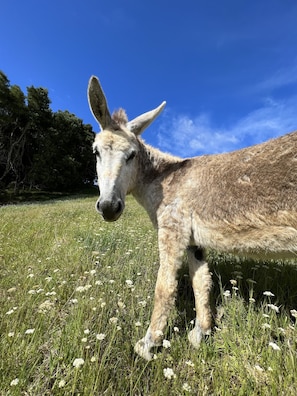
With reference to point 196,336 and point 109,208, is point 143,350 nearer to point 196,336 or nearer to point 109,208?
point 196,336

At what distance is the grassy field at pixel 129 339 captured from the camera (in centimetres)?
179

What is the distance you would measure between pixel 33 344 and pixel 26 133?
4081cm

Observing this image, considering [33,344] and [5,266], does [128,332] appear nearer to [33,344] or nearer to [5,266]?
[33,344]

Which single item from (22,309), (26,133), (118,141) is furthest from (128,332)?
(26,133)

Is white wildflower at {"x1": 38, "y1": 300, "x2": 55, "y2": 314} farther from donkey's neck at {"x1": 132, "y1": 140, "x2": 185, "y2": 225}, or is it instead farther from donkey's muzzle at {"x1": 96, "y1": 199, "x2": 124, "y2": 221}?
donkey's neck at {"x1": 132, "y1": 140, "x2": 185, "y2": 225}

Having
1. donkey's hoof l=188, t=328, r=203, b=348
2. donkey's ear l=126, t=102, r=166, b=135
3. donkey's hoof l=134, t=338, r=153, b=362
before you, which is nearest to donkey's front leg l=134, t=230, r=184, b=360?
donkey's hoof l=134, t=338, r=153, b=362

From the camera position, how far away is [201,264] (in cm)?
318

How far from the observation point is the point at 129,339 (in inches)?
94.0

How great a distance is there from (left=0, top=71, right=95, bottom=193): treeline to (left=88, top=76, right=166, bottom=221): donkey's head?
111ft

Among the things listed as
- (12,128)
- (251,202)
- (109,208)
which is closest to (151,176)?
(109,208)

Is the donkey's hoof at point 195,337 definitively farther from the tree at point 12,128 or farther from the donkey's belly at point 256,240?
the tree at point 12,128

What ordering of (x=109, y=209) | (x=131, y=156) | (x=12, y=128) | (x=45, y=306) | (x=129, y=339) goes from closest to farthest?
(x=129, y=339) < (x=45, y=306) < (x=109, y=209) < (x=131, y=156) < (x=12, y=128)

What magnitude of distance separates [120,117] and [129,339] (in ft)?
9.51

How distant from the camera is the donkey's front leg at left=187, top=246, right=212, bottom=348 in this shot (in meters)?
2.66
